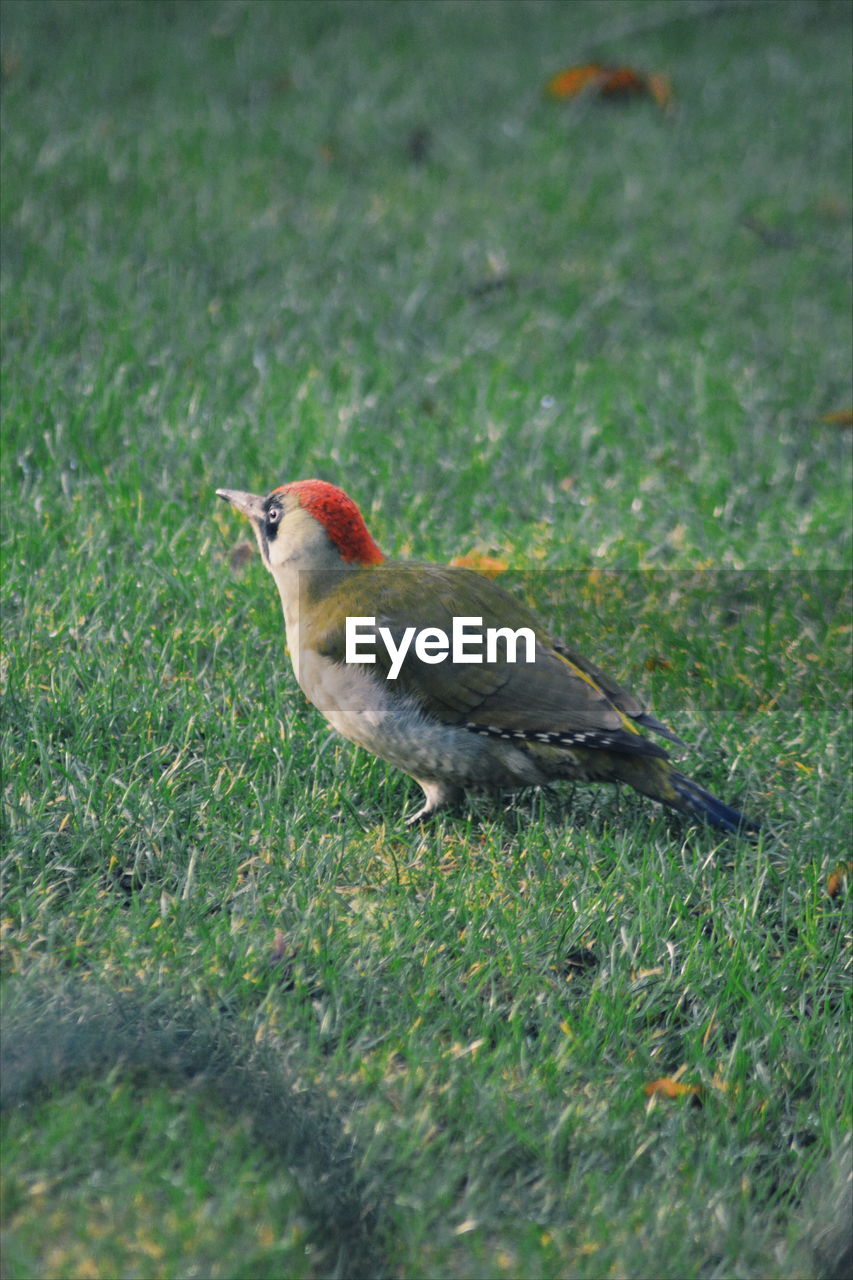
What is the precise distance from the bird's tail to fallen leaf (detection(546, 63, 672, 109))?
5612 mm

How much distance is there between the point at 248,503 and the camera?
167 inches

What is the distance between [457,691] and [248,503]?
0.92 meters

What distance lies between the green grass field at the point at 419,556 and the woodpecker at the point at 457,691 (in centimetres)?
16

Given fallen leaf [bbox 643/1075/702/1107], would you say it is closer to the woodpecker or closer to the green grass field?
the green grass field

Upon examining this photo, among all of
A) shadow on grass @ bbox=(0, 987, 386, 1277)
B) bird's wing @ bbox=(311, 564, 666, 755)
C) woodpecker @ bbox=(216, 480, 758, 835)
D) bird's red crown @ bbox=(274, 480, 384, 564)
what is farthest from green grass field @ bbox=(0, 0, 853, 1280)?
bird's red crown @ bbox=(274, 480, 384, 564)

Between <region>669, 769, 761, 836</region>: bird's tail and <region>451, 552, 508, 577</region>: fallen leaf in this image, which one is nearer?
<region>669, 769, 761, 836</region>: bird's tail

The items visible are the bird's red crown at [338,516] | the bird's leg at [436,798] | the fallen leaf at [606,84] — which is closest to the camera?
the bird's leg at [436,798]

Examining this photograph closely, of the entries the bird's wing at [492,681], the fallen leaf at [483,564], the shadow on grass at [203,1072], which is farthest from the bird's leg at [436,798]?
the fallen leaf at [483,564]

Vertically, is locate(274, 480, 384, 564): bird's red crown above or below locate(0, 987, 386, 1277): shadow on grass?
above

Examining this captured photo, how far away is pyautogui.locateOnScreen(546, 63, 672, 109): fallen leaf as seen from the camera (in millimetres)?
8320

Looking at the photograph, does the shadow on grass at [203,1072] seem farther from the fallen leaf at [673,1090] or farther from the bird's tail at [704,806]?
the bird's tail at [704,806]

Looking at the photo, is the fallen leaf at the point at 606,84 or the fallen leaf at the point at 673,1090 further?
the fallen leaf at the point at 606,84

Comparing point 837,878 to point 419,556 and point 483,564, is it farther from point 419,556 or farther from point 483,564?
point 419,556

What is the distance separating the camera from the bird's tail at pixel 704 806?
12.6 ft
